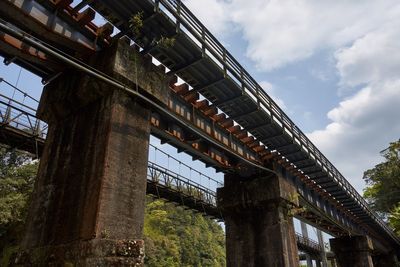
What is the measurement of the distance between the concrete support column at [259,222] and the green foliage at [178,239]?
34682 mm

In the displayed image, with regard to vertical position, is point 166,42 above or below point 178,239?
below

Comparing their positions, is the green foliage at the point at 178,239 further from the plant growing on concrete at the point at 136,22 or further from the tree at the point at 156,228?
the plant growing on concrete at the point at 136,22

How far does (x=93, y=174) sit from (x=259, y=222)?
865 centimetres

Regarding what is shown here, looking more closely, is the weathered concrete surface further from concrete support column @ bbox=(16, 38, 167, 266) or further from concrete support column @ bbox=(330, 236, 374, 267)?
concrete support column @ bbox=(16, 38, 167, 266)

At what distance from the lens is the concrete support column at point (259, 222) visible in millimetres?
11750

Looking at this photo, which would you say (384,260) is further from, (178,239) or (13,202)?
(13,202)

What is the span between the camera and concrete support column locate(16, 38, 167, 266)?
16.4 ft

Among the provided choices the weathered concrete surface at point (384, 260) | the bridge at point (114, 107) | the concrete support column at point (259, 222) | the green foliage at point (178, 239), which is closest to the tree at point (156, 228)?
the green foliage at point (178, 239)

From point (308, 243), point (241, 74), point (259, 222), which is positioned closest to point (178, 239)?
point (308, 243)

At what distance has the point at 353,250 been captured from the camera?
24781mm

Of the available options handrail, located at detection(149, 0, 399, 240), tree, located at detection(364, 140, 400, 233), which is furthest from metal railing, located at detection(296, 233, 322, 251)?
handrail, located at detection(149, 0, 399, 240)

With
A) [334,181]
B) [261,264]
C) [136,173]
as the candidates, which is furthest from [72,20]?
[334,181]

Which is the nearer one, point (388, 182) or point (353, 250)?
point (353, 250)

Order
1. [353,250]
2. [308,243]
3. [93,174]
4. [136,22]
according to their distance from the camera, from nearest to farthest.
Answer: [93,174], [136,22], [353,250], [308,243]
